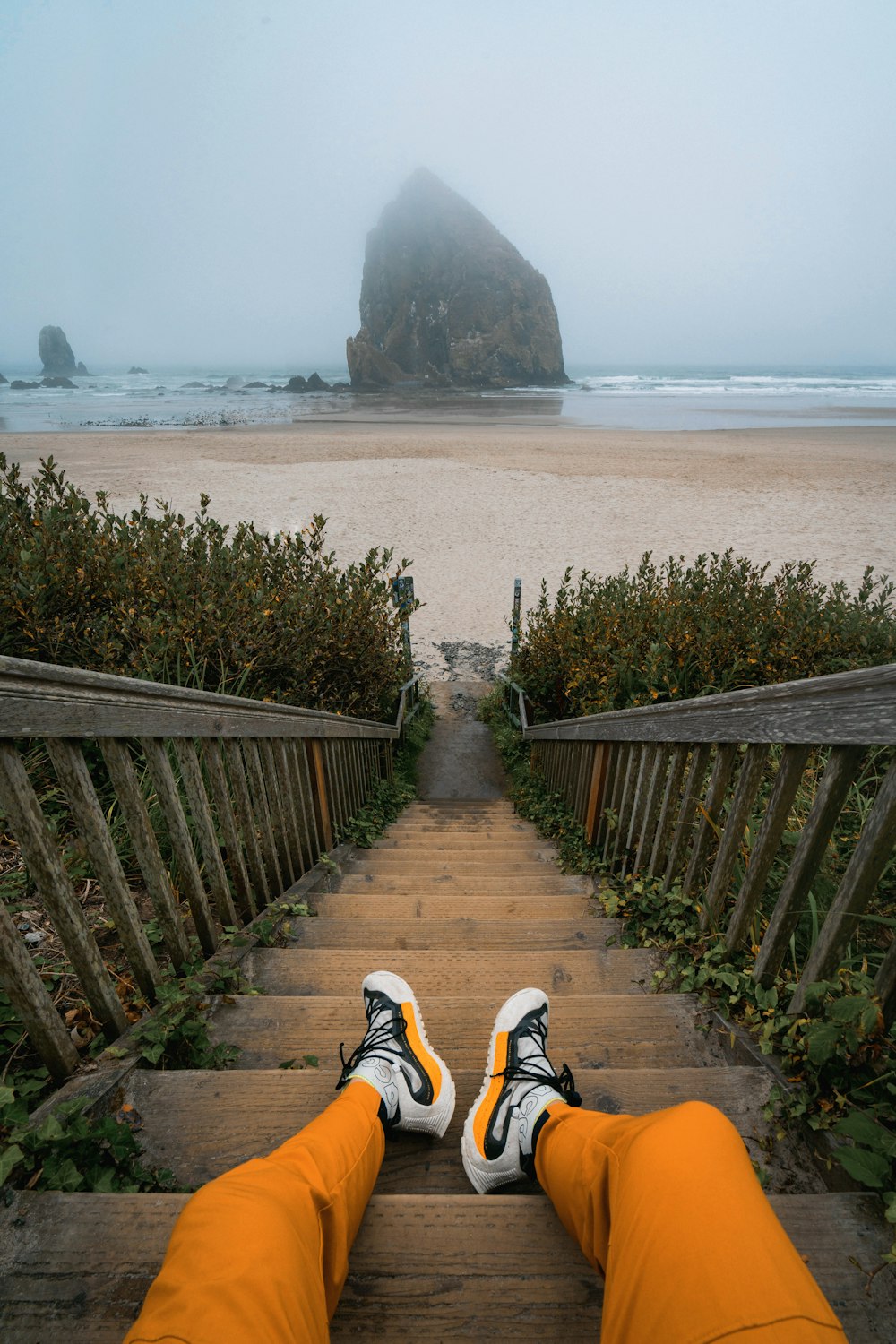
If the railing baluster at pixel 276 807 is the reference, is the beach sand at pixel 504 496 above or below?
below

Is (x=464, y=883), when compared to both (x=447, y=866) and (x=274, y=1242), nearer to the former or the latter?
(x=447, y=866)

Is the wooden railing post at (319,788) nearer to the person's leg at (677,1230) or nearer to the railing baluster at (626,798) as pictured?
the railing baluster at (626,798)

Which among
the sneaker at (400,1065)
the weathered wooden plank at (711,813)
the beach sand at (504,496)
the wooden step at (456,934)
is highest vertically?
the weathered wooden plank at (711,813)

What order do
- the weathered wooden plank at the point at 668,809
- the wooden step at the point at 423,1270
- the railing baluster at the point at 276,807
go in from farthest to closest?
1. the railing baluster at the point at 276,807
2. the weathered wooden plank at the point at 668,809
3. the wooden step at the point at 423,1270

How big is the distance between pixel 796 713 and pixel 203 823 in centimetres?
180

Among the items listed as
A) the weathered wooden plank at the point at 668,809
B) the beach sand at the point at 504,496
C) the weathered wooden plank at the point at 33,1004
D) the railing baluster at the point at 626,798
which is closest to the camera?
the weathered wooden plank at the point at 33,1004

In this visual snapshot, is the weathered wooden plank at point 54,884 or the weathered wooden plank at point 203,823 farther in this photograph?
the weathered wooden plank at point 203,823

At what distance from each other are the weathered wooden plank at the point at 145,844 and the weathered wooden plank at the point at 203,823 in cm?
22

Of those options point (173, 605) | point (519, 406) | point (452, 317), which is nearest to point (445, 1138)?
point (173, 605)

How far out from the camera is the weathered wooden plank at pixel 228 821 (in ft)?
6.96

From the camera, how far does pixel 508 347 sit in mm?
80812

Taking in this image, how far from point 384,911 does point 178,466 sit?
23.7m

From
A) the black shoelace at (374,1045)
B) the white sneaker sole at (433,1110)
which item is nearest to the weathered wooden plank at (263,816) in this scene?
the black shoelace at (374,1045)

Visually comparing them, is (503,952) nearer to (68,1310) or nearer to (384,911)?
(384,911)
